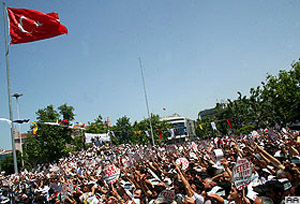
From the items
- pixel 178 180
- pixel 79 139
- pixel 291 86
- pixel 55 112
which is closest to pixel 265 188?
pixel 178 180

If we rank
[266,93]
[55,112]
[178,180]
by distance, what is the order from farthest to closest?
[55,112] < [266,93] < [178,180]

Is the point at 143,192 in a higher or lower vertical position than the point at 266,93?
lower

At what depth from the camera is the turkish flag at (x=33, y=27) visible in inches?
314

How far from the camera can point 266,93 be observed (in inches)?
1073

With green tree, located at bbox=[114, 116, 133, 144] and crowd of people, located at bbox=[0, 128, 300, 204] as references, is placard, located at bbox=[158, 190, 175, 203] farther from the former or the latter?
green tree, located at bbox=[114, 116, 133, 144]

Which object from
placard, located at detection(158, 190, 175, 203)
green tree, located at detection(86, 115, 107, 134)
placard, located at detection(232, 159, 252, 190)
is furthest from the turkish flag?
green tree, located at detection(86, 115, 107, 134)

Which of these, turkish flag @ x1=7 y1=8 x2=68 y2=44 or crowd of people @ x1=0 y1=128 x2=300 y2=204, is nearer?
crowd of people @ x1=0 y1=128 x2=300 y2=204

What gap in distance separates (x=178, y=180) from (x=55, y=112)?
33.5m

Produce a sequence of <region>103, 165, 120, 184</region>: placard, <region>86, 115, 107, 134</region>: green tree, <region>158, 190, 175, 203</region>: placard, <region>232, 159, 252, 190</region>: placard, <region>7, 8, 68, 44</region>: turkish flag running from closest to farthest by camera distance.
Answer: <region>232, 159, 252, 190</region>: placard
<region>158, 190, 175, 203</region>: placard
<region>103, 165, 120, 184</region>: placard
<region>7, 8, 68, 44</region>: turkish flag
<region>86, 115, 107, 134</region>: green tree

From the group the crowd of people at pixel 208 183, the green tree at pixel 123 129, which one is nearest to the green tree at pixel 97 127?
the green tree at pixel 123 129

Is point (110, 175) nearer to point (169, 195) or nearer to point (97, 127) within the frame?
point (169, 195)

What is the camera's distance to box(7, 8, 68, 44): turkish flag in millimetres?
7969

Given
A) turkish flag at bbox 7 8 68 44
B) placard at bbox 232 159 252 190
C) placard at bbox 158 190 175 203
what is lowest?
placard at bbox 158 190 175 203

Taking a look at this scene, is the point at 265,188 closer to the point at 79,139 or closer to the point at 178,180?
the point at 178,180
